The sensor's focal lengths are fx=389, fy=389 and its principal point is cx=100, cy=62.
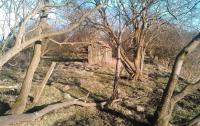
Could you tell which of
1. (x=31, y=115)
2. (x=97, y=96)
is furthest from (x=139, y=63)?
(x=31, y=115)

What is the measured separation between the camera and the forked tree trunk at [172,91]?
1129 cm

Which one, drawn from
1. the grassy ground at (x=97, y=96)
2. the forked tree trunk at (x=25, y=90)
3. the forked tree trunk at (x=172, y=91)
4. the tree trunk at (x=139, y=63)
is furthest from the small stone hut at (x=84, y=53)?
the forked tree trunk at (x=172, y=91)

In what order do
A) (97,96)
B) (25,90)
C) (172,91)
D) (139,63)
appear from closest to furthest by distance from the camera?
Answer: (172,91) → (25,90) → (97,96) → (139,63)

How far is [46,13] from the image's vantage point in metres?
14.0

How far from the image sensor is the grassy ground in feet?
44.1

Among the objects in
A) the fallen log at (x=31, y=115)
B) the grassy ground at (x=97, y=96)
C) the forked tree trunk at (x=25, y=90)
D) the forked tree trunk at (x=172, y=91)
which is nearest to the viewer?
the fallen log at (x=31, y=115)

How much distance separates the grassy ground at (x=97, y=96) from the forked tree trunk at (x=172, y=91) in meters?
1.08

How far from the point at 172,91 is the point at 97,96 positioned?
545 centimetres

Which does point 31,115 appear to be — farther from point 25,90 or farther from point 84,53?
point 84,53

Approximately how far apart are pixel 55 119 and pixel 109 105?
7.82ft

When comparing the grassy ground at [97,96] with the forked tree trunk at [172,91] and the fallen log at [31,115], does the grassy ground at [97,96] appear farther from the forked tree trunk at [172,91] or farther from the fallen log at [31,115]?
the forked tree trunk at [172,91]

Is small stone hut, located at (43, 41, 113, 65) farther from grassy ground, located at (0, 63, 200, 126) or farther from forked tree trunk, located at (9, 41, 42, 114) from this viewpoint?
forked tree trunk, located at (9, 41, 42, 114)

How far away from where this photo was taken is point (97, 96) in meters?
16.6

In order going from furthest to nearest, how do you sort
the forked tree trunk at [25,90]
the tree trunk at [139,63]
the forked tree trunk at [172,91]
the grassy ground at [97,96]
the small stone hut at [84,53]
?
the small stone hut at [84,53]
the tree trunk at [139,63]
the forked tree trunk at [25,90]
the grassy ground at [97,96]
the forked tree trunk at [172,91]
